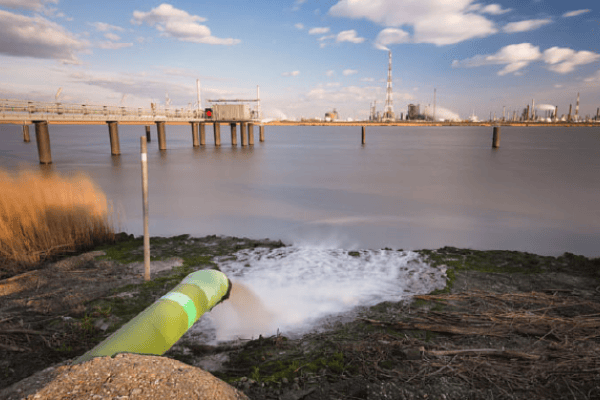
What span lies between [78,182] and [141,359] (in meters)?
10.7

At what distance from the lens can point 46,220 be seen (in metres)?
9.72

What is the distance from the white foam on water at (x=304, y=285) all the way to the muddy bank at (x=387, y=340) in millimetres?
390

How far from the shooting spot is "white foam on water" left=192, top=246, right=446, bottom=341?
20.8 feet

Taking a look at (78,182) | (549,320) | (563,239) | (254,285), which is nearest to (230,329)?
(254,285)

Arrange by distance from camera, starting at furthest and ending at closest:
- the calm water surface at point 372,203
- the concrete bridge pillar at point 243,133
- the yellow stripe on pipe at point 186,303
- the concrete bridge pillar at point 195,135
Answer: the concrete bridge pillar at point 195,135, the concrete bridge pillar at point 243,133, the calm water surface at point 372,203, the yellow stripe on pipe at point 186,303

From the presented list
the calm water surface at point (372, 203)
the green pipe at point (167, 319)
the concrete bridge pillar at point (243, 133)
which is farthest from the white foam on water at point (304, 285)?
the concrete bridge pillar at point (243, 133)

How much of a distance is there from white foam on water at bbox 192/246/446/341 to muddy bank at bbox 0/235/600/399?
390mm

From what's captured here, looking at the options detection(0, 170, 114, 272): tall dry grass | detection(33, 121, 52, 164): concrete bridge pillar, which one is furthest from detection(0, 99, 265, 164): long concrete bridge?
detection(0, 170, 114, 272): tall dry grass

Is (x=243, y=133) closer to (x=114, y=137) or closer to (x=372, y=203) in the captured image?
(x=114, y=137)

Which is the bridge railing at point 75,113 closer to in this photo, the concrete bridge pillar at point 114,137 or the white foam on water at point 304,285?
the concrete bridge pillar at point 114,137

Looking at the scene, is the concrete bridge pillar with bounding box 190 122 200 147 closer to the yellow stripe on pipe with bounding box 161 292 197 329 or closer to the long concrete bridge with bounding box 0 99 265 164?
the long concrete bridge with bounding box 0 99 265 164

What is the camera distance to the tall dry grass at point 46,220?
8.75 meters

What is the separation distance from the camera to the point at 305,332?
6.05 m

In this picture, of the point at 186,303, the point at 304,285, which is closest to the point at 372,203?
the point at 304,285
